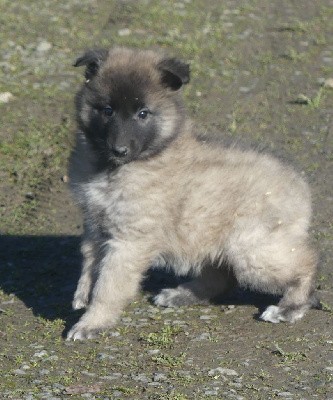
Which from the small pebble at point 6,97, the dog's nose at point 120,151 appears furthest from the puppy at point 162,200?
the small pebble at point 6,97

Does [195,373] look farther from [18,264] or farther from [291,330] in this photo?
[18,264]

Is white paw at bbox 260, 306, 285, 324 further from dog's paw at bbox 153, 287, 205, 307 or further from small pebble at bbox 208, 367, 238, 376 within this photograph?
small pebble at bbox 208, 367, 238, 376

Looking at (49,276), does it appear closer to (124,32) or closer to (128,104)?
(128,104)

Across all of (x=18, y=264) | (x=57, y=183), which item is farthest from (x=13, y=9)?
(x=18, y=264)

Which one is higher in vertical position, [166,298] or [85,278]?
[85,278]

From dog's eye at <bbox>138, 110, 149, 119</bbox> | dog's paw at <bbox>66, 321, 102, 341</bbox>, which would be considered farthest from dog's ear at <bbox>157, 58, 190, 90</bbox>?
dog's paw at <bbox>66, 321, 102, 341</bbox>

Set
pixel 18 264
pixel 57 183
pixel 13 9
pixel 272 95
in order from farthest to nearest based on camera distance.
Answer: pixel 13 9, pixel 272 95, pixel 57 183, pixel 18 264

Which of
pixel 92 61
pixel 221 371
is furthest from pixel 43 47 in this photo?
pixel 221 371
